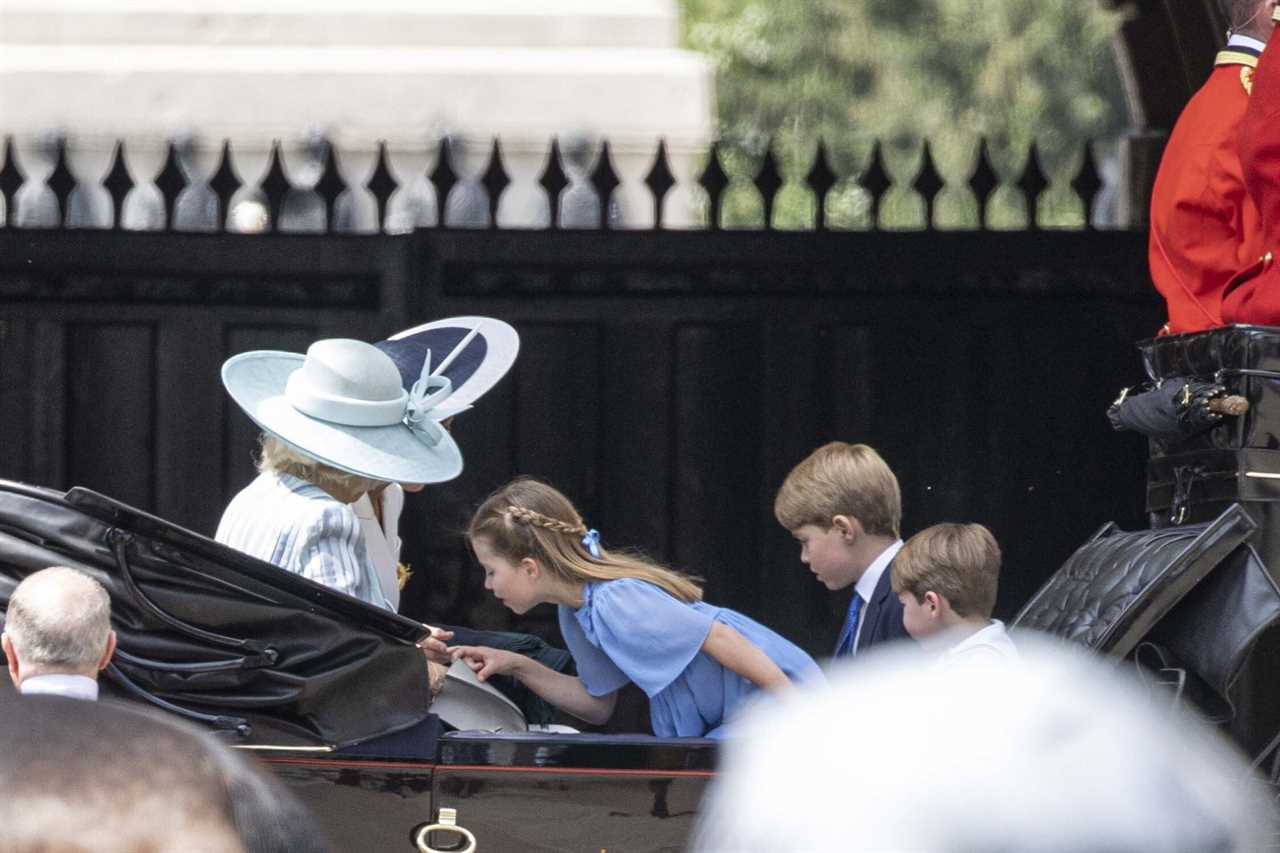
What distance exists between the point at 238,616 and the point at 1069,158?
2958 centimetres

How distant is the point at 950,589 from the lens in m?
4.37

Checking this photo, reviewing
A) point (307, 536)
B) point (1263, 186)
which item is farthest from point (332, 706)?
point (1263, 186)

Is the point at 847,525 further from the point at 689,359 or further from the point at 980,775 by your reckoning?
the point at 980,775

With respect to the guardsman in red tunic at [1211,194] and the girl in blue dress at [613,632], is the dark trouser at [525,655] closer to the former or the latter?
the girl in blue dress at [613,632]

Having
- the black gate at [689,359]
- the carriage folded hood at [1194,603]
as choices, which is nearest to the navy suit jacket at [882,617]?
the carriage folded hood at [1194,603]

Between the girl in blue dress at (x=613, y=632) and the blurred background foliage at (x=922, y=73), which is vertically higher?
the blurred background foliage at (x=922, y=73)

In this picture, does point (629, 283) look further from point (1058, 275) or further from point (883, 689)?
point (883, 689)

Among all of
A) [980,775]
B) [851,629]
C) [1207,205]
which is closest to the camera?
[980,775]

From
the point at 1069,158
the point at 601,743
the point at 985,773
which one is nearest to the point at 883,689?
the point at 985,773

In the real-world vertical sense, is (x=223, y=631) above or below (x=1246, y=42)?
below

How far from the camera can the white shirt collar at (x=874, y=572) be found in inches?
189

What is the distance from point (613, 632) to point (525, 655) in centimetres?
50

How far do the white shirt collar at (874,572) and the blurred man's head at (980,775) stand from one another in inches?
128

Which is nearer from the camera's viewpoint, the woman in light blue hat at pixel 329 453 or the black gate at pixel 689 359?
the woman in light blue hat at pixel 329 453
